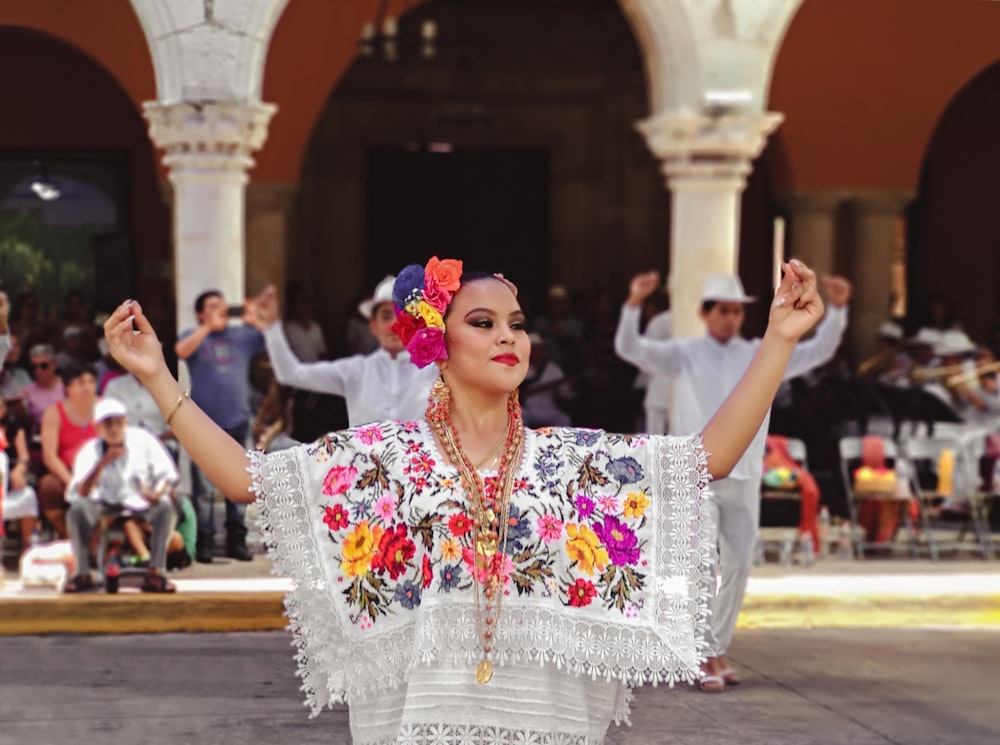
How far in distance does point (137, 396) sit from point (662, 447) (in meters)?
7.54

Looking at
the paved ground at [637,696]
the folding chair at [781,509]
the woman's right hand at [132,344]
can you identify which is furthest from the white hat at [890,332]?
the woman's right hand at [132,344]

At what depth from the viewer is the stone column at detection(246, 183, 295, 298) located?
15.5 m

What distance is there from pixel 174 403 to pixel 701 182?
797 centimetres

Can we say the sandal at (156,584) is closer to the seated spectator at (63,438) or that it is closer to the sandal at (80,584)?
the sandal at (80,584)

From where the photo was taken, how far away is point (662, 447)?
3.85 meters

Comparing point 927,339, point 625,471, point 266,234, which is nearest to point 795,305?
point 625,471

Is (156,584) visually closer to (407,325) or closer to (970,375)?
(407,325)

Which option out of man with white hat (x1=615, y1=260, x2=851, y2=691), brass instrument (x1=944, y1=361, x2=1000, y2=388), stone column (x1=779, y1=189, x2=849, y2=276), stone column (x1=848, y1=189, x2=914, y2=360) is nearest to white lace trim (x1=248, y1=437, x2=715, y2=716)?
man with white hat (x1=615, y1=260, x2=851, y2=691)

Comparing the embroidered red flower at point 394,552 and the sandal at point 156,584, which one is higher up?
the embroidered red flower at point 394,552

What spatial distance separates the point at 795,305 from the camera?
3680 mm

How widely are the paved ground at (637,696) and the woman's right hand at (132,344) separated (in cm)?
329

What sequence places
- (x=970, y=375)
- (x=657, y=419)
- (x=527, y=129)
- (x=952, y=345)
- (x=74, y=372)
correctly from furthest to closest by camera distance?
(x=527, y=129) < (x=952, y=345) < (x=970, y=375) < (x=657, y=419) < (x=74, y=372)

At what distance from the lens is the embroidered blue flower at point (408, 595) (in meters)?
3.72

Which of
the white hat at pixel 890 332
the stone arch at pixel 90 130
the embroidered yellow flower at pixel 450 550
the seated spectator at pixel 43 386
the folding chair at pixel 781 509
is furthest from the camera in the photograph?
the stone arch at pixel 90 130
